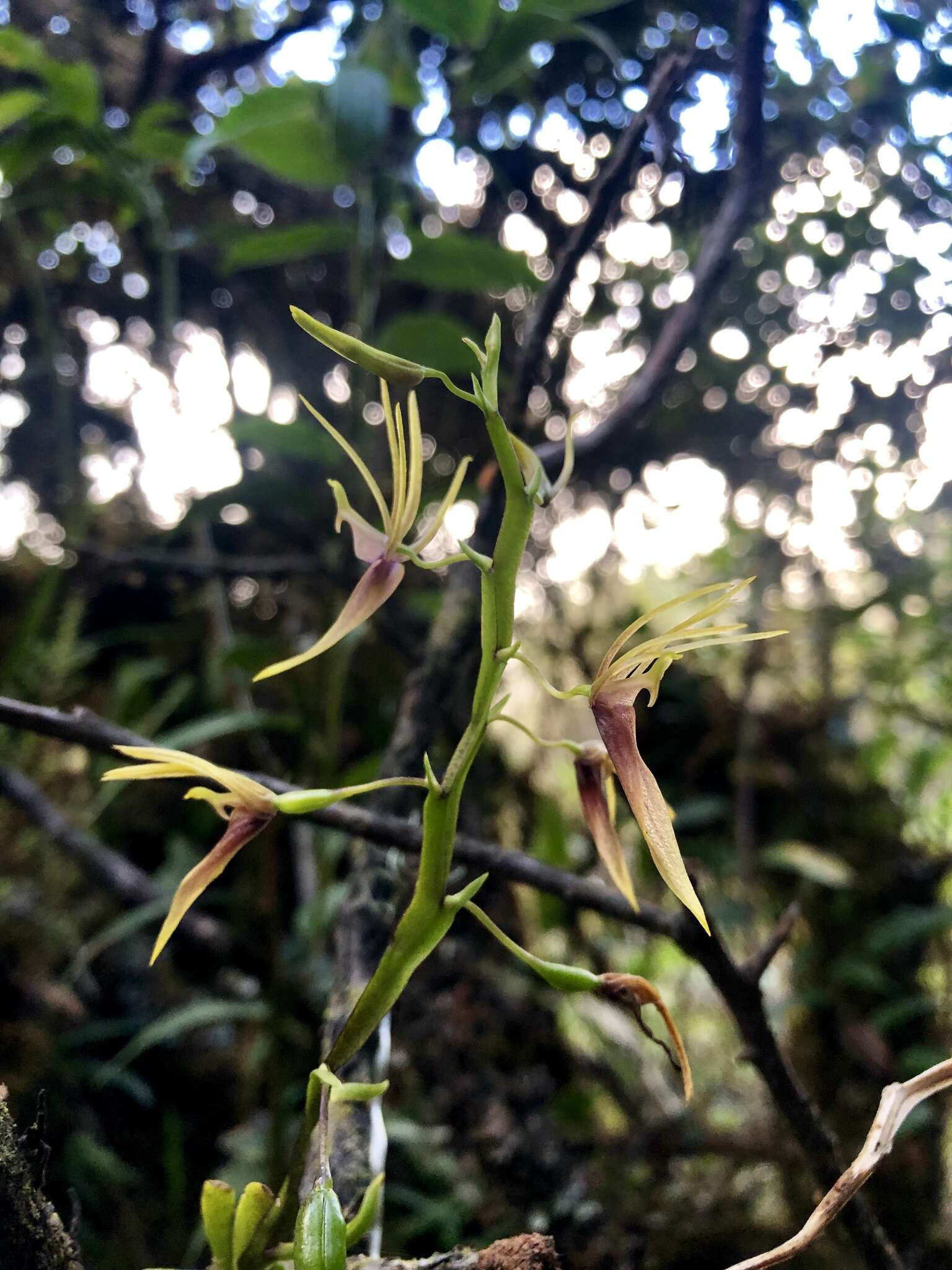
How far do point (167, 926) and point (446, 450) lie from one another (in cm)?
73

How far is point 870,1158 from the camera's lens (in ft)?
0.76

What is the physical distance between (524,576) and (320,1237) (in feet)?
2.77

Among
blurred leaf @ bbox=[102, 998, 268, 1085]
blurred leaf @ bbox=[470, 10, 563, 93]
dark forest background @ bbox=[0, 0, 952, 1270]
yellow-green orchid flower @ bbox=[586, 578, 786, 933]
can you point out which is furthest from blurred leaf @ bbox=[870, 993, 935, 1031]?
blurred leaf @ bbox=[470, 10, 563, 93]

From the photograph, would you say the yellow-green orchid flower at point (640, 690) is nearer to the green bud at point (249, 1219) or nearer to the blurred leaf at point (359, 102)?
the green bud at point (249, 1219)

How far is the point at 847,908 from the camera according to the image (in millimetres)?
979

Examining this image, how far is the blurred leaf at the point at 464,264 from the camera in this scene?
64 cm

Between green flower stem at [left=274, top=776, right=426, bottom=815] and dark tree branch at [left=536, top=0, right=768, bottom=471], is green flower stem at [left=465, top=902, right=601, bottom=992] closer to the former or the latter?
green flower stem at [left=274, top=776, right=426, bottom=815]

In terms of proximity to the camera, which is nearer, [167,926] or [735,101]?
[167,926]

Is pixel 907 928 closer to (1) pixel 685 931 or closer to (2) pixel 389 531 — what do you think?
(1) pixel 685 931

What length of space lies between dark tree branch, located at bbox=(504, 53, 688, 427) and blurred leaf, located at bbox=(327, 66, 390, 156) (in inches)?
8.2

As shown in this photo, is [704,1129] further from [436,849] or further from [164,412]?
[164,412]

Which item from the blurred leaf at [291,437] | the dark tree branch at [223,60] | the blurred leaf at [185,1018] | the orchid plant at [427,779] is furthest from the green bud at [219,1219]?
the dark tree branch at [223,60]

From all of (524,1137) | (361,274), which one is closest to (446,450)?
(361,274)

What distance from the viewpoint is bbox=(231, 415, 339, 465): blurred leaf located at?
74cm
